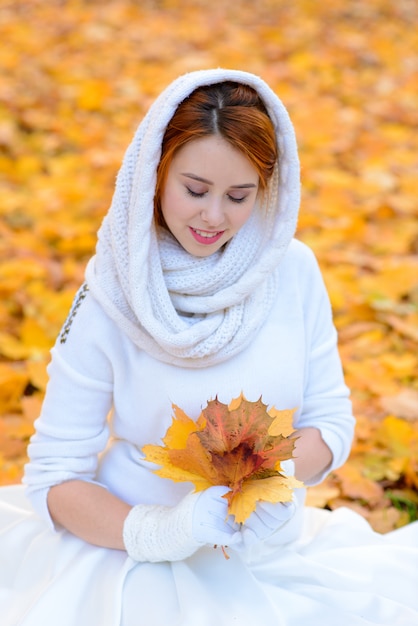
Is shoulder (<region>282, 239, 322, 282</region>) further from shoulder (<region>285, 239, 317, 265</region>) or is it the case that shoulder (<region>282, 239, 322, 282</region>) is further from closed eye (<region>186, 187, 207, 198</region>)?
closed eye (<region>186, 187, 207, 198</region>)

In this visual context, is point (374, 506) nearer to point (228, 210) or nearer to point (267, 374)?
point (267, 374)

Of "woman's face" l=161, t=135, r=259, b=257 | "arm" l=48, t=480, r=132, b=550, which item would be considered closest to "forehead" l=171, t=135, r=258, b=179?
"woman's face" l=161, t=135, r=259, b=257

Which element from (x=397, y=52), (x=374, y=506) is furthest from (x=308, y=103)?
(x=374, y=506)

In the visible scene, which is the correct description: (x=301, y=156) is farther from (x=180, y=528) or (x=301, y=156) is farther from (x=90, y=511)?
(x=180, y=528)

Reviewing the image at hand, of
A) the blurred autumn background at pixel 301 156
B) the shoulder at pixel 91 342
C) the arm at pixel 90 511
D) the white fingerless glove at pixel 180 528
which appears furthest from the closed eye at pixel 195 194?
the blurred autumn background at pixel 301 156

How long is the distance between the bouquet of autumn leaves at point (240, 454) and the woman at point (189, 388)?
0.18 ft

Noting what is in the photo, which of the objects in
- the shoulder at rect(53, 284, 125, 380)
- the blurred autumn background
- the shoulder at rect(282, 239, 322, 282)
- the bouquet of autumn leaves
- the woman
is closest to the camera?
the bouquet of autumn leaves

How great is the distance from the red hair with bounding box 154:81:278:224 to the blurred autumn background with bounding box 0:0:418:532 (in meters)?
1.07

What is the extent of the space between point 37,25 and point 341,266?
357cm

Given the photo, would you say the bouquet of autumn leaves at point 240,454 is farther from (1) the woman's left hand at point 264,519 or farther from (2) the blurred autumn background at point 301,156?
(2) the blurred autumn background at point 301,156

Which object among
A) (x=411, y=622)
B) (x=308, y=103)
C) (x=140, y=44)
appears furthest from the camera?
(x=140, y=44)

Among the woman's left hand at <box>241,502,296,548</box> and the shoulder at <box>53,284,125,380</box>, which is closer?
the woman's left hand at <box>241,502,296,548</box>

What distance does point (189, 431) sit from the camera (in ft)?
4.73

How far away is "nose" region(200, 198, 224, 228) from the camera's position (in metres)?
1.46
